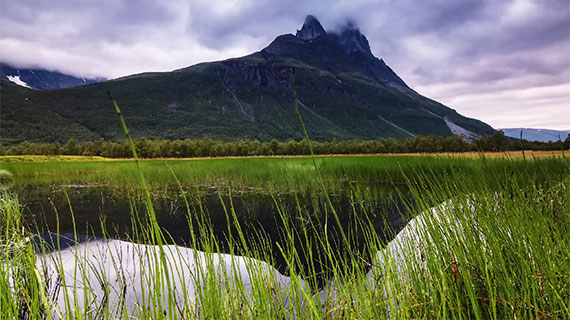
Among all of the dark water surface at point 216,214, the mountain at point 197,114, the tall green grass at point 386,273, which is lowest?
the dark water surface at point 216,214

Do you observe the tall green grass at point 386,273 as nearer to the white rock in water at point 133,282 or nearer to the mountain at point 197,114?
the white rock in water at point 133,282

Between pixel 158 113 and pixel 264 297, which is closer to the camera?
pixel 264 297

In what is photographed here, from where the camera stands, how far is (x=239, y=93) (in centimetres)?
19275

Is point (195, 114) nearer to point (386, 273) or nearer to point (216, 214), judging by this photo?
point (216, 214)

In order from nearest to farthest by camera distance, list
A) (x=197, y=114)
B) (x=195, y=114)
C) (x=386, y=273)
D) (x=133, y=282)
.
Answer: (x=386, y=273), (x=133, y=282), (x=195, y=114), (x=197, y=114)

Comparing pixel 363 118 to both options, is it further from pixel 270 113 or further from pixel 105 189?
pixel 105 189

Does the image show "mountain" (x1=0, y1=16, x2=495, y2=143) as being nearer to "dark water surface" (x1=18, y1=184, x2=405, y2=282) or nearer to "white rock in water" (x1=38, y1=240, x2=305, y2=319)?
"dark water surface" (x1=18, y1=184, x2=405, y2=282)

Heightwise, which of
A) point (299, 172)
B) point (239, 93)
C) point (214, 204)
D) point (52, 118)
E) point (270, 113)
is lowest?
point (214, 204)

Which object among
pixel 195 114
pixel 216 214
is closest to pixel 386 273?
pixel 216 214

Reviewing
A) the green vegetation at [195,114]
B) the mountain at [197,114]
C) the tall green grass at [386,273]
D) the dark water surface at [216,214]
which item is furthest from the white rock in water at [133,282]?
the green vegetation at [195,114]

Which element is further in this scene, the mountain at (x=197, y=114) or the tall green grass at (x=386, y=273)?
the mountain at (x=197, y=114)

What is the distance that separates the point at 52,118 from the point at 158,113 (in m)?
40.6

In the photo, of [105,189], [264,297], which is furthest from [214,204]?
[264,297]

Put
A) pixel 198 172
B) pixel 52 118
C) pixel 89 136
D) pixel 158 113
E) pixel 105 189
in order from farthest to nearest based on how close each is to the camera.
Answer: pixel 158 113 → pixel 52 118 → pixel 89 136 → pixel 198 172 → pixel 105 189
